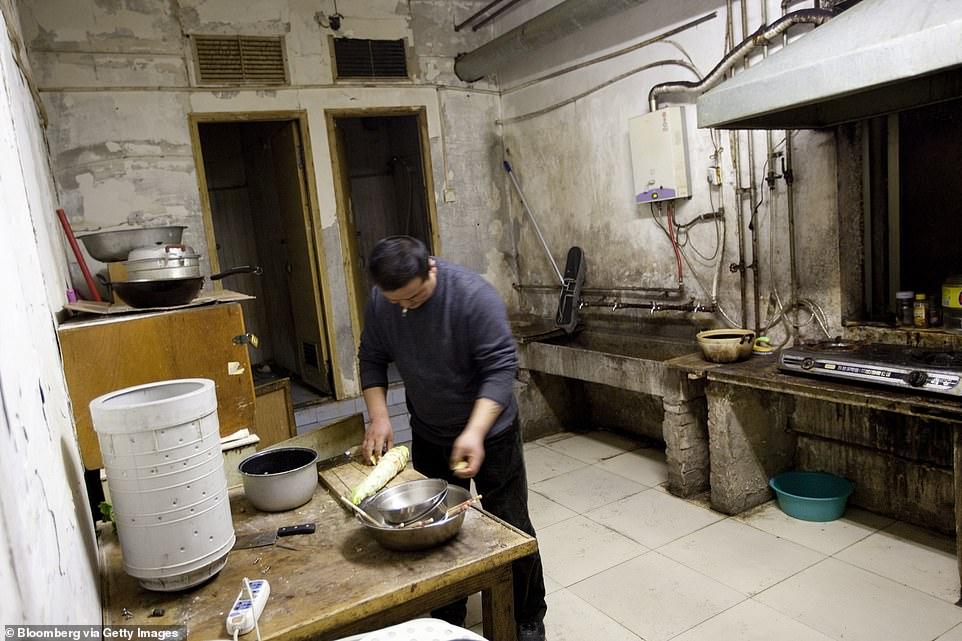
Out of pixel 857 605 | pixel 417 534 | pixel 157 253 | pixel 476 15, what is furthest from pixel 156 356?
pixel 476 15

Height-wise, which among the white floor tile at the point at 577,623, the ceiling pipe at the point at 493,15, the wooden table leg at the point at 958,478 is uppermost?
the ceiling pipe at the point at 493,15

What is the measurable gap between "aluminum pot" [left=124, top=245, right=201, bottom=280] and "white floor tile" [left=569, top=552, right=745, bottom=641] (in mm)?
2122

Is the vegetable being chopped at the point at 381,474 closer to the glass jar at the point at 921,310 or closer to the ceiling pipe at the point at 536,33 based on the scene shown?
the glass jar at the point at 921,310

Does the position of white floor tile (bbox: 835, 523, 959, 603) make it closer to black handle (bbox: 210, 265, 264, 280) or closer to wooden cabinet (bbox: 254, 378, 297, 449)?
black handle (bbox: 210, 265, 264, 280)

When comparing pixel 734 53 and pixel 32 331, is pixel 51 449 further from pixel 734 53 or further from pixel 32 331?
pixel 734 53

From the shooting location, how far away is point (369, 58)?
16.6ft

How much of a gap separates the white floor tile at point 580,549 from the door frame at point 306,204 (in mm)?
2350

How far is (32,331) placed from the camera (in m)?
1.37

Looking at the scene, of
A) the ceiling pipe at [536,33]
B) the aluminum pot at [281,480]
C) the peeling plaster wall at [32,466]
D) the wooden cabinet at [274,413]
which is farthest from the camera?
the ceiling pipe at [536,33]

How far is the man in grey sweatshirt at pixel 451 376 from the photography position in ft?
6.56

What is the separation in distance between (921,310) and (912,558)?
1144 millimetres

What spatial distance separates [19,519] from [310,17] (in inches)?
187

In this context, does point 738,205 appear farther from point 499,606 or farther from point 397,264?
point 499,606

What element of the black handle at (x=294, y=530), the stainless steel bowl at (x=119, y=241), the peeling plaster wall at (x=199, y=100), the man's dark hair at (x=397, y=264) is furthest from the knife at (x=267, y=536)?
the peeling plaster wall at (x=199, y=100)
